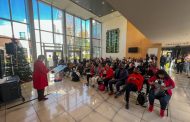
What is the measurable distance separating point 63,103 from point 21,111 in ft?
3.42

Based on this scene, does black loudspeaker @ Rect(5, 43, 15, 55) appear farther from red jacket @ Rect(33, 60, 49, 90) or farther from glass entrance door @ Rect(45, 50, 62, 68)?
glass entrance door @ Rect(45, 50, 62, 68)

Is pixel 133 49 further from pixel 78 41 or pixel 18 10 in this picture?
pixel 18 10

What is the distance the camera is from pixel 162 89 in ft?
7.50

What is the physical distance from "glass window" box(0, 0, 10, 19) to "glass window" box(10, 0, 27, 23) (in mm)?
231

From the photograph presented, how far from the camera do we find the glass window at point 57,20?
27.4ft

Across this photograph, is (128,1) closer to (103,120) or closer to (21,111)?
(103,120)

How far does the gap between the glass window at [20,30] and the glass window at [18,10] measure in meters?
0.33

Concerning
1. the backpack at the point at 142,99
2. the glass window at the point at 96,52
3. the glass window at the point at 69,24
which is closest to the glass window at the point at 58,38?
the glass window at the point at 69,24

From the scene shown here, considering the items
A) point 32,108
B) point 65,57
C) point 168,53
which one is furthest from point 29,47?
point 168,53

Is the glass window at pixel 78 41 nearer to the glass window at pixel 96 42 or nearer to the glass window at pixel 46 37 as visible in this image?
the glass window at pixel 96 42

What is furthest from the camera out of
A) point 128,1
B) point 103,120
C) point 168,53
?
point 168,53

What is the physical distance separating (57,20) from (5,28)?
13.6ft

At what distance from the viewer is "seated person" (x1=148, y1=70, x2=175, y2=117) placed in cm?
222

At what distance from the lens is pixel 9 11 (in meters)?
5.41
